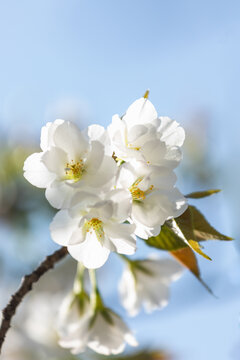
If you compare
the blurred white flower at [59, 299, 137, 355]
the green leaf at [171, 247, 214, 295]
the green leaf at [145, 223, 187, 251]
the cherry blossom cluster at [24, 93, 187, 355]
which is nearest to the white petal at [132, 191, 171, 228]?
the cherry blossom cluster at [24, 93, 187, 355]

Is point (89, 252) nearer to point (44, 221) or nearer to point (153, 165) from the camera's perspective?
Result: point (153, 165)

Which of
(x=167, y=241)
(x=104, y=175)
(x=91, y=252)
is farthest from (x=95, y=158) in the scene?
(x=167, y=241)

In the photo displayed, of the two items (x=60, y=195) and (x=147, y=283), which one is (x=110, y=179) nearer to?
(x=60, y=195)

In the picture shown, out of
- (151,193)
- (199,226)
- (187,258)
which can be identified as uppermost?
(151,193)

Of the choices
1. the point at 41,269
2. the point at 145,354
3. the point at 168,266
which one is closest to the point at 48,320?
the point at 145,354

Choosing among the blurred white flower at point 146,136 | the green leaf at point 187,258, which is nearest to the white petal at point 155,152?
the blurred white flower at point 146,136

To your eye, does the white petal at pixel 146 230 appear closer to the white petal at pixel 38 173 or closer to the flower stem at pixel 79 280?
the white petal at pixel 38 173
